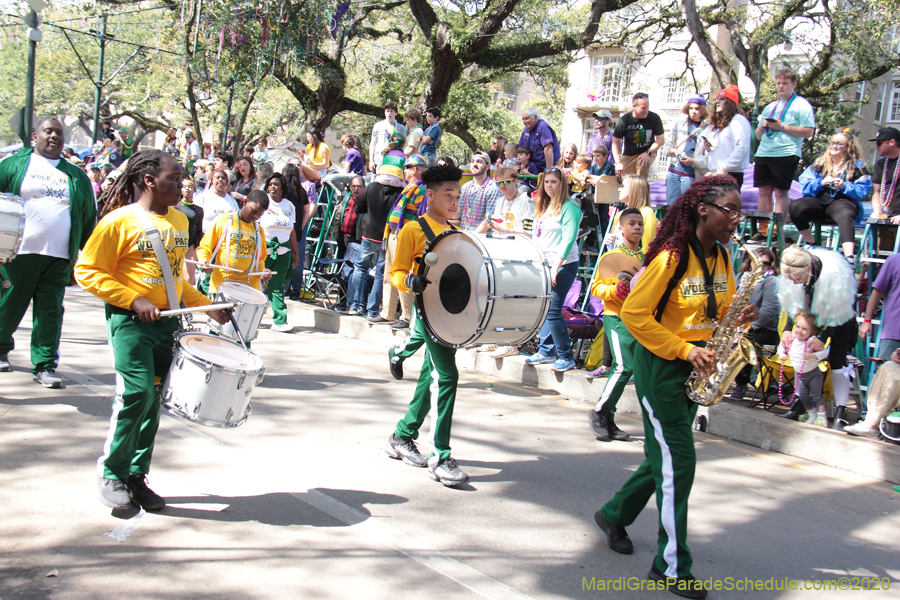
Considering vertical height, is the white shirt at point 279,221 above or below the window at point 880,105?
A: below

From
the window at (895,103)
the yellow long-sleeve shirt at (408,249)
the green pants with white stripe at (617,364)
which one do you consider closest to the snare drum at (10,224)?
the yellow long-sleeve shirt at (408,249)

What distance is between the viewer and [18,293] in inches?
265

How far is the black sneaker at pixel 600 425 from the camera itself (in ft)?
21.1

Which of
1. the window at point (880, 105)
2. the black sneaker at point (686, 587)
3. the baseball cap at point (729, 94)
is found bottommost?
the black sneaker at point (686, 587)

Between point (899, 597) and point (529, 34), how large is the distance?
23456 mm

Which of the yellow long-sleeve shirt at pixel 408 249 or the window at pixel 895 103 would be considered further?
the window at pixel 895 103

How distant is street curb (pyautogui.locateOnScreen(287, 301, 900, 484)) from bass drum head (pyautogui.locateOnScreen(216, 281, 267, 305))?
3124mm

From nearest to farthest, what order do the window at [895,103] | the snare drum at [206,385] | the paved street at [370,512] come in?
the paved street at [370,512] → the snare drum at [206,385] → the window at [895,103]

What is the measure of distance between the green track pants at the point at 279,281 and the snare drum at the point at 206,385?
20.4ft

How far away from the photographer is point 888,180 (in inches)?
307

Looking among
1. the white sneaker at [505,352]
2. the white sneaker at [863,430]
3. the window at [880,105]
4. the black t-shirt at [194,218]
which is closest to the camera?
the white sneaker at [863,430]

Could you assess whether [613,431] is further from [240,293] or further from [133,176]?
[133,176]

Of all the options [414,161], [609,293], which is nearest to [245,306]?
[609,293]

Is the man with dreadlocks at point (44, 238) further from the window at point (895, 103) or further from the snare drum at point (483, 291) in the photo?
the window at point (895, 103)
